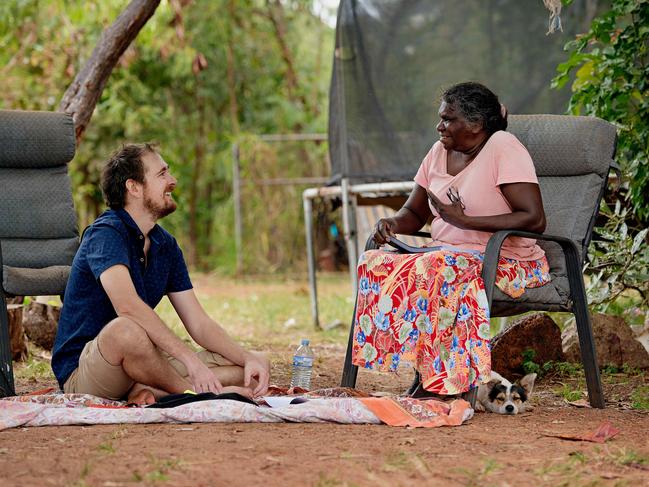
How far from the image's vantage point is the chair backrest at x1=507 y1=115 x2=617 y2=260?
171 inches

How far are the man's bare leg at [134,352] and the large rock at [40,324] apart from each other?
2457 millimetres

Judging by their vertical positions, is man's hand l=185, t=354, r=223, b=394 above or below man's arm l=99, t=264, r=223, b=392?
below

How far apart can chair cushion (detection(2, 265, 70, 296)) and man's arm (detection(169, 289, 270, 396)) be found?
2.34 feet

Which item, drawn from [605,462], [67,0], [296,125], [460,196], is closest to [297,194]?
[296,125]

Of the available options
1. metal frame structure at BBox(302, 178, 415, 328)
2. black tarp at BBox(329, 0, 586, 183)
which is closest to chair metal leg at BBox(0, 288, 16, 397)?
metal frame structure at BBox(302, 178, 415, 328)

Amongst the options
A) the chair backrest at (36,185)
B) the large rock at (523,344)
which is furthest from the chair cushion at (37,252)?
the large rock at (523,344)

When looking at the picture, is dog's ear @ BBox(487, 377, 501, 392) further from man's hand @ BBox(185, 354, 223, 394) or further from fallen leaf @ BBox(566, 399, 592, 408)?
man's hand @ BBox(185, 354, 223, 394)

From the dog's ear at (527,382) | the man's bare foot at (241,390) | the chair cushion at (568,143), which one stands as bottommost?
the dog's ear at (527,382)

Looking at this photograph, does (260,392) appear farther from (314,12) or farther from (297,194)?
(314,12)

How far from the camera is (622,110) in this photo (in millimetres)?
5281

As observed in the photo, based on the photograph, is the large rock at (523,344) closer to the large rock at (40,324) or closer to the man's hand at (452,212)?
the man's hand at (452,212)

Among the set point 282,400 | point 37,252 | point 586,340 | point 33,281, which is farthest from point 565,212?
point 37,252

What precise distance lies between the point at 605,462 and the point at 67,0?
679 centimetres

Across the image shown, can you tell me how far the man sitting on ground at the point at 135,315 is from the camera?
3.65 meters
